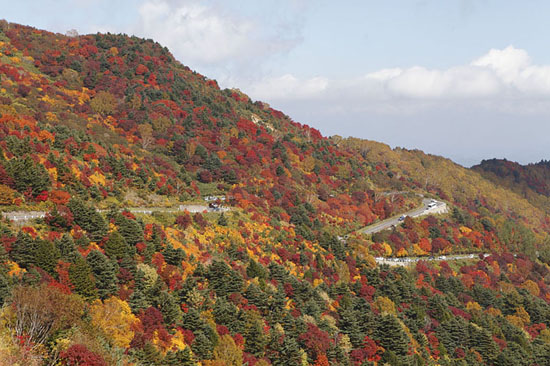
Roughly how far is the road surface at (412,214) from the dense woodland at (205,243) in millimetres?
2503

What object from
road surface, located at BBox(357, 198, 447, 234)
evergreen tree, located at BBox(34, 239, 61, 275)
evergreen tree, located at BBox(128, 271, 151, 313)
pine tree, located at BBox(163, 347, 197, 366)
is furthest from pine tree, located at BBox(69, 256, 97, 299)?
road surface, located at BBox(357, 198, 447, 234)

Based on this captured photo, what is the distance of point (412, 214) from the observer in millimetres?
128750

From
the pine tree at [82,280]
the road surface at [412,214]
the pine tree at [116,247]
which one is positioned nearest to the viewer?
the pine tree at [82,280]

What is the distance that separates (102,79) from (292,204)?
70.6 m

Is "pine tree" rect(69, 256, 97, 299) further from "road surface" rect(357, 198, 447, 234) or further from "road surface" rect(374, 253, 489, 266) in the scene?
"road surface" rect(357, 198, 447, 234)

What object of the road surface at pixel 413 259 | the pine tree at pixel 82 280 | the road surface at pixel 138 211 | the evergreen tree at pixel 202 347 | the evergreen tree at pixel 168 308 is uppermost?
the road surface at pixel 138 211

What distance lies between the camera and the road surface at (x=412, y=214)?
11312cm

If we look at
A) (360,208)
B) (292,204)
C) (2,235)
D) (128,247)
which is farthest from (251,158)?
(2,235)

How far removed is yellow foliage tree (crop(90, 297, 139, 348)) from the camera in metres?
36.2

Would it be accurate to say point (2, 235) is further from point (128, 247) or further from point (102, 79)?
point (102, 79)

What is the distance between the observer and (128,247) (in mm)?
51094

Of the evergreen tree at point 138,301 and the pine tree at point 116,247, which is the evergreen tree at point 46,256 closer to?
the pine tree at point 116,247

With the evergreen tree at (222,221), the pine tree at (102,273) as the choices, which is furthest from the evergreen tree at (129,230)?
the evergreen tree at (222,221)

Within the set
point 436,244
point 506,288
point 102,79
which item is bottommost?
point 506,288
